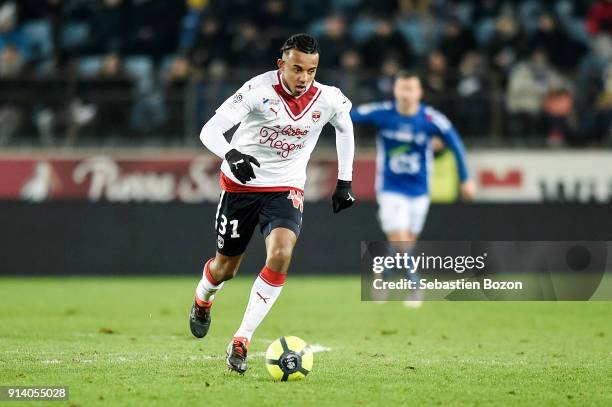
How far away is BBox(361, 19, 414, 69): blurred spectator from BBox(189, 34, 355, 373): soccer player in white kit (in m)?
10.5

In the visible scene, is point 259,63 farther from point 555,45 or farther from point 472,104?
point 555,45

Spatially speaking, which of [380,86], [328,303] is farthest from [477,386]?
[380,86]

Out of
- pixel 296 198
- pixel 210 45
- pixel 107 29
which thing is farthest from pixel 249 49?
pixel 296 198

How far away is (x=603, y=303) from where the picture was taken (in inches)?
562

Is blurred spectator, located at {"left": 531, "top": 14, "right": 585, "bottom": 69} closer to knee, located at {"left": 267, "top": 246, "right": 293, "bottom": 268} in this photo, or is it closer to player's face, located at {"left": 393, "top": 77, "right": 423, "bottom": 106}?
player's face, located at {"left": 393, "top": 77, "right": 423, "bottom": 106}

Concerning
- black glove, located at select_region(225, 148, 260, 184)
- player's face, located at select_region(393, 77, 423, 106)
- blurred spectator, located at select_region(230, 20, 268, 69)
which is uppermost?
blurred spectator, located at select_region(230, 20, 268, 69)

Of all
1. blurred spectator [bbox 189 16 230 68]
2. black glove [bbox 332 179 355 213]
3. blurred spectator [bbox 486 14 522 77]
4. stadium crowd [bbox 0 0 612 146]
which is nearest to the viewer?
black glove [bbox 332 179 355 213]

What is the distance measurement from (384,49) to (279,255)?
1167 centimetres

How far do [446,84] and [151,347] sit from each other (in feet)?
33.7

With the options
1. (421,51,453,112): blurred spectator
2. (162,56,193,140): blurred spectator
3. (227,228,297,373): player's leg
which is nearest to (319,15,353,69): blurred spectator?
(421,51,453,112): blurred spectator

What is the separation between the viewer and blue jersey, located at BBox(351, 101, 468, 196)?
1332 cm

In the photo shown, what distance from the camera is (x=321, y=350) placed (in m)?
9.17

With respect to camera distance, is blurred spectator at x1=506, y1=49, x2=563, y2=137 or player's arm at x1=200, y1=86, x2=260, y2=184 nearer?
player's arm at x1=200, y1=86, x2=260, y2=184

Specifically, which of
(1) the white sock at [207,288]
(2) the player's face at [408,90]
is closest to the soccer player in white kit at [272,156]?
(1) the white sock at [207,288]
